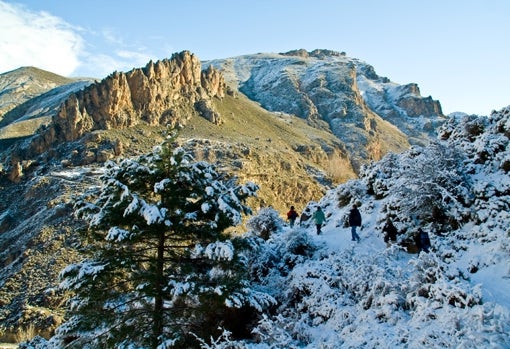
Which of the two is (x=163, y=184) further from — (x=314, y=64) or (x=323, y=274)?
(x=314, y=64)

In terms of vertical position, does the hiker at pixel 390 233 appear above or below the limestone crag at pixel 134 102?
below

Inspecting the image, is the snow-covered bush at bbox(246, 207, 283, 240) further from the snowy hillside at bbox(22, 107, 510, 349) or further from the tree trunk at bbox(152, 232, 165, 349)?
the tree trunk at bbox(152, 232, 165, 349)

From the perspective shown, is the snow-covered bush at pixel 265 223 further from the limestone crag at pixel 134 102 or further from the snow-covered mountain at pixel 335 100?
the snow-covered mountain at pixel 335 100

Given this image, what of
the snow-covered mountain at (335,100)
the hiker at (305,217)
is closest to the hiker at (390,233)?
the hiker at (305,217)

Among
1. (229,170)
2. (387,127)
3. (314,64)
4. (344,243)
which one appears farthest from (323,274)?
(314,64)

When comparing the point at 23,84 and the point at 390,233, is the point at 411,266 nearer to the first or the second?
the point at 390,233

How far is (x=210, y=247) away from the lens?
33.8 feet

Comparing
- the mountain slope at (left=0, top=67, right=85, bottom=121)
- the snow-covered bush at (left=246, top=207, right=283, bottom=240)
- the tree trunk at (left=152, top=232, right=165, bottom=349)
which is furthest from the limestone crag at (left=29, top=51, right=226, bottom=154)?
the tree trunk at (left=152, top=232, right=165, bottom=349)

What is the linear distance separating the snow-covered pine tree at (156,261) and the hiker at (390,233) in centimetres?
468

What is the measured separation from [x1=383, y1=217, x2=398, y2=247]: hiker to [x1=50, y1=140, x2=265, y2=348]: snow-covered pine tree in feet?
15.3

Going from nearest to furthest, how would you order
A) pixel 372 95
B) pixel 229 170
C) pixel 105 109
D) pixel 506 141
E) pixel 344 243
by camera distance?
pixel 506 141
pixel 344 243
pixel 229 170
pixel 105 109
pixel 372 95

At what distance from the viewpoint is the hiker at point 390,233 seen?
1295cm

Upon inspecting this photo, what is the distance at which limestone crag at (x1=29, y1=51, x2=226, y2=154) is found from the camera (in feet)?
222

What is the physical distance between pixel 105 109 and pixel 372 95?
15384cm
